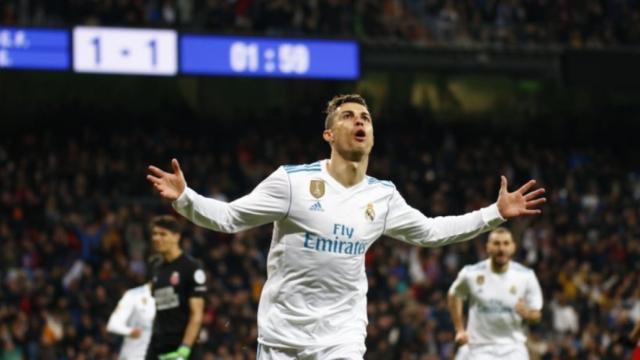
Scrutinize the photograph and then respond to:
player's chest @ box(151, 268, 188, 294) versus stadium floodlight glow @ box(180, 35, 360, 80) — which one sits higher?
stadium floodlight glow @ box(180, 35, 360, 80)

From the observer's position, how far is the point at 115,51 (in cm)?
2036

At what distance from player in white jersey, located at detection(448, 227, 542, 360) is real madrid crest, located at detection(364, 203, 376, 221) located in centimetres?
419

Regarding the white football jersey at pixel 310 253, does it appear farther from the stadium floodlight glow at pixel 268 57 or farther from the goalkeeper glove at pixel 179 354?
the stadium floodlight glow at pixel 268 57

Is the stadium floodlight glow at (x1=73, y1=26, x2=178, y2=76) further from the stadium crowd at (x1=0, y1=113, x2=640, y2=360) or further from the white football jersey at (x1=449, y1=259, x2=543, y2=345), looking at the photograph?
the white football jersey at (x1=449, y1=259, x2=543, y2=345)

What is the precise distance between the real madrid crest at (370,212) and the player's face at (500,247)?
170 inches

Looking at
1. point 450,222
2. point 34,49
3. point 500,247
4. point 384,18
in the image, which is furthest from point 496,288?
point 384,18

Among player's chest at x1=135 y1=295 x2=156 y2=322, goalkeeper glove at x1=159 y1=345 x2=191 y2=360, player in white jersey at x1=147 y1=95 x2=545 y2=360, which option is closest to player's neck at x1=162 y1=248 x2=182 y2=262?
goalkeeper glove at x1=159 y1=345 x2=191 y2=360

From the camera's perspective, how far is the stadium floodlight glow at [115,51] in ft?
A: 66.6

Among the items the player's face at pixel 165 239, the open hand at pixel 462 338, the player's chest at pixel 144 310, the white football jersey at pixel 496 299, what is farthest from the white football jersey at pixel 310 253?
the player's chest at pixel 144 310

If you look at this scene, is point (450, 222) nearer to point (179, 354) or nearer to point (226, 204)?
point (226, 204)

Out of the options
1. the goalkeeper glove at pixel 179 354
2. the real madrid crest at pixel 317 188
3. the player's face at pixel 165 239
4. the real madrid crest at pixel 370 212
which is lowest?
the goalkeeper glove at pixel 179 354

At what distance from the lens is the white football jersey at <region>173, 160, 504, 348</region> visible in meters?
6.26

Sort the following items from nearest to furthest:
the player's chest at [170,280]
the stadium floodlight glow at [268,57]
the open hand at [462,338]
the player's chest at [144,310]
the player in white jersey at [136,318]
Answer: the player's chest at [170,280] → the open hand at [462,338] → the player in white jersey at [136,318] → the player's chest at [144,310] → the stadium floodlight glow at [268,57]

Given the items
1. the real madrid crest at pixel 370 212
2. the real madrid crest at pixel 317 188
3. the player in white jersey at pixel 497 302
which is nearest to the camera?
the real madrid crest at pixel 317 188
